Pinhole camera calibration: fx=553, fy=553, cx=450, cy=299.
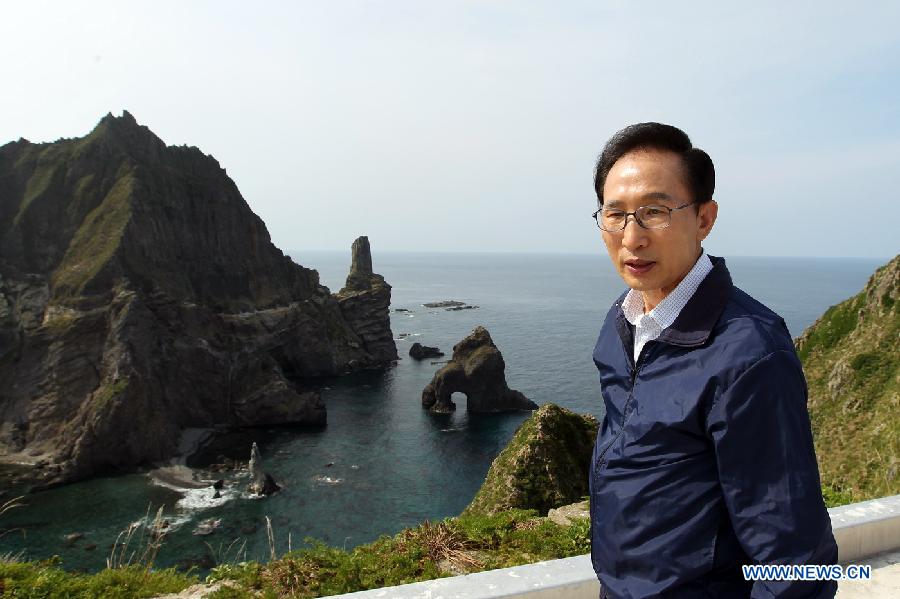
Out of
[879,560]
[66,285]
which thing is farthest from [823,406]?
[66,285]

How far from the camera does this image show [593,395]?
222 feet

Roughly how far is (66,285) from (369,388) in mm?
39362

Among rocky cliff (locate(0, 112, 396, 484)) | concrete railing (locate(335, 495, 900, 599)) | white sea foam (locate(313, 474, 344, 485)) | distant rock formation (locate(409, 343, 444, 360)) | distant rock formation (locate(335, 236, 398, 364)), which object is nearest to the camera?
concrete railing (locate(335, 495, 900, 599))

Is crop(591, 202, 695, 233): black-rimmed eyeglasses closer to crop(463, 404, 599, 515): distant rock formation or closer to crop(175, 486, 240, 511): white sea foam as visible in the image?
crop(463, 404, 599, 515): distant rock formation

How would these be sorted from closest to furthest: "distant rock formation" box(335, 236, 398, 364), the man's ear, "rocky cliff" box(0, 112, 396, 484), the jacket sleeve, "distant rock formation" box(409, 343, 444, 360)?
the jacket sleeve
the man's ear
"rocky cliff" box(0, 112, 396, 484)
"distant rock formation" box(335, 236, 398, 364)
"distant rock formation" box(409, 343, 444, 360)

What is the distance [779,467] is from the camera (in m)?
2.01

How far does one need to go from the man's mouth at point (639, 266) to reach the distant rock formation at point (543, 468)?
11959 mm

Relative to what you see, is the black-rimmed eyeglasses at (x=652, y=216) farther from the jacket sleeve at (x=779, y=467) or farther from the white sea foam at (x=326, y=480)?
the white sea foam at (x=326, y=480)

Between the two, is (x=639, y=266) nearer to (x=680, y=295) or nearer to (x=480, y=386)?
(x=680, y=295)

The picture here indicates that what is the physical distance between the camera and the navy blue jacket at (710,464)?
2006 millimetres

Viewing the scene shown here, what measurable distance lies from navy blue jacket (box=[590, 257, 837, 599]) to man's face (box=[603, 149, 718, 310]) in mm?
194

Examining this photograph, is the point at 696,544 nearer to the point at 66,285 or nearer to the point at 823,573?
the point at 823,573

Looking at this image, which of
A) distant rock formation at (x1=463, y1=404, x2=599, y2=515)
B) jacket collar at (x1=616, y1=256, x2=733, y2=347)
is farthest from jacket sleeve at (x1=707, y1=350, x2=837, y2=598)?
distant rock formation at (x1=463, y1=404, x2=599, y2=515)

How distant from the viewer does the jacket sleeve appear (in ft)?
6.55
